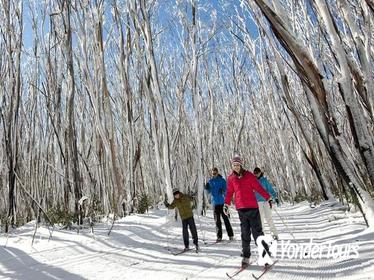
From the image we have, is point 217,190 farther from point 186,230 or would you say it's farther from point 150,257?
point 150,257

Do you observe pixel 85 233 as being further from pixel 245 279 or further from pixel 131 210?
pixel 245 279

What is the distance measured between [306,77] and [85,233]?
4948mm

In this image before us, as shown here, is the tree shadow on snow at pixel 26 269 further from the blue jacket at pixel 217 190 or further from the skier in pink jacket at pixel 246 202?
the blue jacket at pixel 217 190

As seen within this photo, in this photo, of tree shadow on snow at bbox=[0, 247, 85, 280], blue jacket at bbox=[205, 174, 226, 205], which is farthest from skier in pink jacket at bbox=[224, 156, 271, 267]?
blue jacket at bbox=[205, 174, 226, 205]

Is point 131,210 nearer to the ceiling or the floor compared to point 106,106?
nearer to the floor

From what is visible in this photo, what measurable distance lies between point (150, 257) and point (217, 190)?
207 centimetres

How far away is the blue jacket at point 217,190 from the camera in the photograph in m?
6.75

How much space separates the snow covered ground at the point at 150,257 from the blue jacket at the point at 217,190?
0.76 m

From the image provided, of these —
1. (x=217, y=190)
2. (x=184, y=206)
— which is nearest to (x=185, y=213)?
(x=184, y=206)

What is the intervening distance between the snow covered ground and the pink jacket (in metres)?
0.69

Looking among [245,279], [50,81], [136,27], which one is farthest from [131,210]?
[245,279]

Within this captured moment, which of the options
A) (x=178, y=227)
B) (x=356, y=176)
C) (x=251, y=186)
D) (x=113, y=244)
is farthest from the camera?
(x=178, y=227)

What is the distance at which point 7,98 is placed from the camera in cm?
808

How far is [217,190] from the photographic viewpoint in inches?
267
